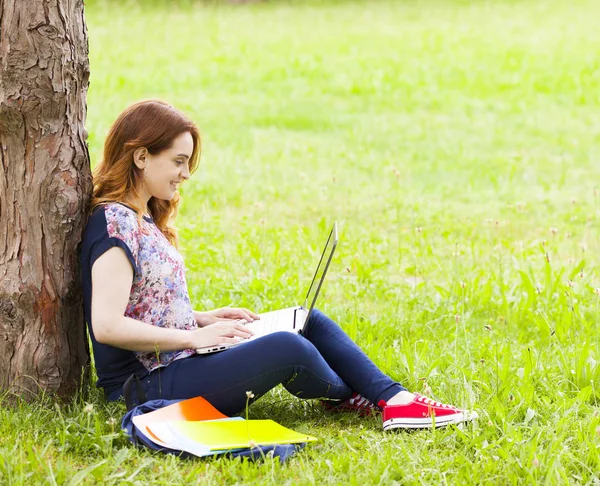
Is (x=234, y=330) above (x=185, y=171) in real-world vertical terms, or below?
below

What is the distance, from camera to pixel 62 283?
341 cm

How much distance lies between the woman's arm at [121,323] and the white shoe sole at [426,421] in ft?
2.34

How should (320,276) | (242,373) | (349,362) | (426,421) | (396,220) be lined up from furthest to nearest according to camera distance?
(396,220), (320,276), (349,362), (426,421), (242,373)

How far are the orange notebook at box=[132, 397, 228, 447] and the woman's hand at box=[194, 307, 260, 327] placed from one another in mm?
511

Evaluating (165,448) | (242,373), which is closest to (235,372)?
(242,373)

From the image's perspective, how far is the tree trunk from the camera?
3.25 metres

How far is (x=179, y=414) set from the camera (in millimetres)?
3174

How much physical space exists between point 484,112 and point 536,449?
799 centimetres

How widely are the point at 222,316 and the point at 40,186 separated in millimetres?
923

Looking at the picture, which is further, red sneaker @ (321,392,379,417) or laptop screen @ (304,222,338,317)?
red sneaker @ (321,392,379,417)

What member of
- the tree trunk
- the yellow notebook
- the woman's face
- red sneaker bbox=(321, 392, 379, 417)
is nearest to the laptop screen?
red sneaker bbox=(321, 392, 379, 417)

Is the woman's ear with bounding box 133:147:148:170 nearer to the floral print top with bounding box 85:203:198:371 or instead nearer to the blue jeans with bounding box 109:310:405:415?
the floral print top with bounding box 85:203:198:371

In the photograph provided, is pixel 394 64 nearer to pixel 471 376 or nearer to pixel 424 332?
pixel 424 332

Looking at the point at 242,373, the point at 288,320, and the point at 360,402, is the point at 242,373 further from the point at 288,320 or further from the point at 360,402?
the point at 360,402
